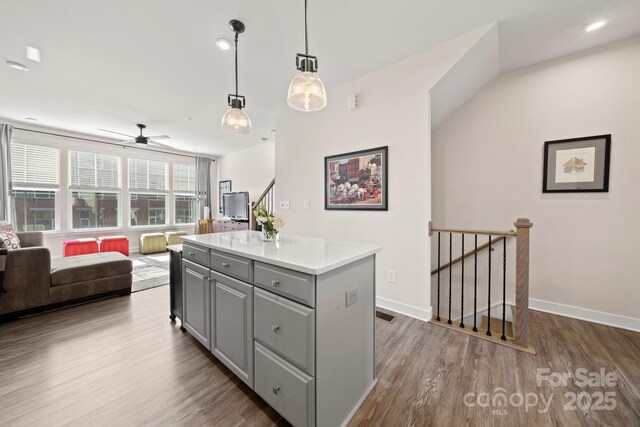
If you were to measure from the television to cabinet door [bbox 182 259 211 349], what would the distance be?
4.22 m

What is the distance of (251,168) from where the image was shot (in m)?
6.42

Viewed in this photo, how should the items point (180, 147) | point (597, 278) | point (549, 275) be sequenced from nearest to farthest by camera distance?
point (597, 278) < point (549, 275) < point (180, 147)

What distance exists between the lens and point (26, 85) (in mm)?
3080

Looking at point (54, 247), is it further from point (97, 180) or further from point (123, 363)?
point (123, 363)

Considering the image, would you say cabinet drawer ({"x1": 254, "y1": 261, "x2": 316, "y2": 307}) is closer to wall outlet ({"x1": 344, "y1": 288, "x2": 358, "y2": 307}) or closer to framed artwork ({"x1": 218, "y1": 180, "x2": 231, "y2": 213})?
wall outlet ({"x1": 344, "y1": 288, "x2": 358, "y2": 307})

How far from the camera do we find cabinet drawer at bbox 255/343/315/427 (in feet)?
3.70

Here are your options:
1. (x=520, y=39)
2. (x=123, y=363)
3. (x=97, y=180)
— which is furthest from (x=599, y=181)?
(x=97, y=180)

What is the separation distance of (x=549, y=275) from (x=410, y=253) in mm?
1611

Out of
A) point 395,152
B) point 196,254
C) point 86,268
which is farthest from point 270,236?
point 86,268

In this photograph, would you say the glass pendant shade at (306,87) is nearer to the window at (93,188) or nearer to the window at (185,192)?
the window at (93,188)

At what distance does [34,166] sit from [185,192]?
2.89 metres

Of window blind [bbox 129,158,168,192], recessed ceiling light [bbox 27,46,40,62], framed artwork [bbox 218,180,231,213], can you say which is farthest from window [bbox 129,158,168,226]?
recessed ceiling light [bbox 27,46,40,62]

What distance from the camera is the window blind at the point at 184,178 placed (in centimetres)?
684

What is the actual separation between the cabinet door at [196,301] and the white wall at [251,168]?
12.5ft
